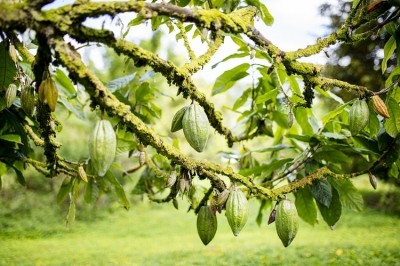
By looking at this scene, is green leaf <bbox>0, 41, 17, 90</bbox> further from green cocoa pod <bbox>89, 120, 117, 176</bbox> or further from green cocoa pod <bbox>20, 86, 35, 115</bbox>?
green cocoa pod <bbox>89, 120, 117, 176</bbox>

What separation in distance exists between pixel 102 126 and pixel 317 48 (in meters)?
0.67

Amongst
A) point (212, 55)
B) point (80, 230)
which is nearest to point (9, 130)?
point (212, 55)

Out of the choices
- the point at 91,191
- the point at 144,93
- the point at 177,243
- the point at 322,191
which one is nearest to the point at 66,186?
the point at 91,191

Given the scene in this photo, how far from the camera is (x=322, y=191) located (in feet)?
5.29

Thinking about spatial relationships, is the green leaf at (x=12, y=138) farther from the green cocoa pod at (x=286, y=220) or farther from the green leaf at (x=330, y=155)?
the green leaf at (x=330, y=155)

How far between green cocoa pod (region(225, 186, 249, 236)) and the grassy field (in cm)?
381

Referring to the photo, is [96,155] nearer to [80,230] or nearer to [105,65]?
[80,230]

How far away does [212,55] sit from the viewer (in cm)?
116

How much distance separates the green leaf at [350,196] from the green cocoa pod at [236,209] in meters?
0.93

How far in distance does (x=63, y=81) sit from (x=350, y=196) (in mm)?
1516

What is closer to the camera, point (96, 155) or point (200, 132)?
point (96, 155)

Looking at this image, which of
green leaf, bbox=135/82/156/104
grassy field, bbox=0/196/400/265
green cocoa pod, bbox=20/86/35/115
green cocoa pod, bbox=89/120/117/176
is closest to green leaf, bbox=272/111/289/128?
green leaf, bbox=135/82/156/104

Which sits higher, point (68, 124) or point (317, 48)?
point (68, 124)

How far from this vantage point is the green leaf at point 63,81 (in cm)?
204
